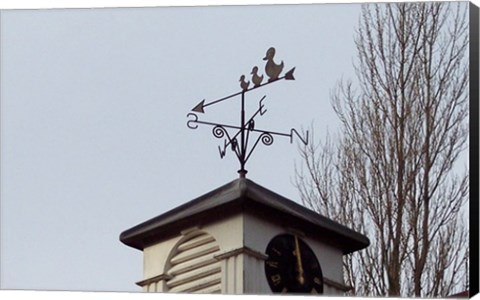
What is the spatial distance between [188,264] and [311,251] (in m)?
0.59

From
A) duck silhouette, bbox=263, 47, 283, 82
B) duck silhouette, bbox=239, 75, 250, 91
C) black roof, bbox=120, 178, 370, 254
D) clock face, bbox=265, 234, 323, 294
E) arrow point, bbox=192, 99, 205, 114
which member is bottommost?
clock face, bbox=265, 234, 323, 294

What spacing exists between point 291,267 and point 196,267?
1.51 feet

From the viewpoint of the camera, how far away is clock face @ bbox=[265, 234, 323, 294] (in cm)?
1093

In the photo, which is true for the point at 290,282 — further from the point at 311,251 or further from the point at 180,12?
the point at 180,12

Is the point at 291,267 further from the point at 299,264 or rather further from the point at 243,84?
the point at 243,84

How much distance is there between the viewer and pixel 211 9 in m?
11.3

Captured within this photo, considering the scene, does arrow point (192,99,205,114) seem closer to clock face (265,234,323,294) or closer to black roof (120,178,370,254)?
black roof (120,178,370,254)

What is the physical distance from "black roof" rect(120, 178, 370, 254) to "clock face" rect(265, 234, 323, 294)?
11 centimetres

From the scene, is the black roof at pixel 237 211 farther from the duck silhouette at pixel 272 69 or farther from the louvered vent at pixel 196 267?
the duck silhouette at pixel 272 69

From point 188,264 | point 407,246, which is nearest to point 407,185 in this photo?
point 407,246

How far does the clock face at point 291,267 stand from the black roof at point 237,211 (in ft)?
0.35

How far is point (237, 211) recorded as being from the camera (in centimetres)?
1098

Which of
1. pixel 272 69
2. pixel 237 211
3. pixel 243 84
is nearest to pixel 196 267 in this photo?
pixel 237 211

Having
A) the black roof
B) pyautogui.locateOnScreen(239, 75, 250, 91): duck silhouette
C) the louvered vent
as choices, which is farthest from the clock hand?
pyautogui.locateOnScreen(239, 75, 250, 91): duck silhouette
